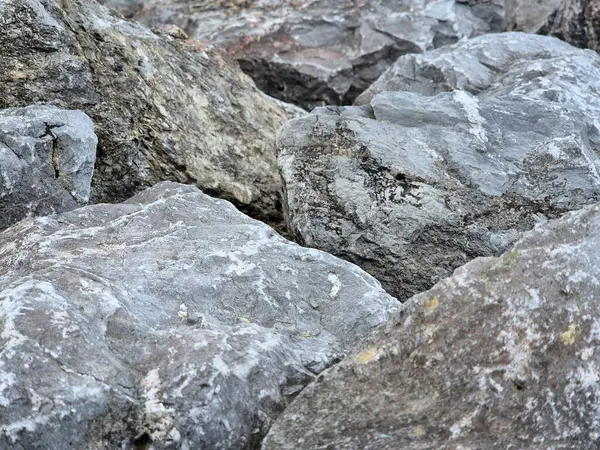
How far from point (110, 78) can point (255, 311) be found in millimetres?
1828

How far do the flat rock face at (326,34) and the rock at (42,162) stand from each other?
3.11m

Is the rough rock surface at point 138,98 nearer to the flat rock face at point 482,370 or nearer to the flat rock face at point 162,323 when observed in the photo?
the flat rock face at point 162,323

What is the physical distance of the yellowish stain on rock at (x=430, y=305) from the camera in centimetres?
232

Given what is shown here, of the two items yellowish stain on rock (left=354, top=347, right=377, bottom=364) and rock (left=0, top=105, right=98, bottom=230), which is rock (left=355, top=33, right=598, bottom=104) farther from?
yellowish stain on rock (left=354, top=347, right=377, bottom=364)

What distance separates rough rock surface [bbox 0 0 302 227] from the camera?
385cm

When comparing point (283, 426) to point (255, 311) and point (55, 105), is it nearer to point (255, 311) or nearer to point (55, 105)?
point (255, 311)

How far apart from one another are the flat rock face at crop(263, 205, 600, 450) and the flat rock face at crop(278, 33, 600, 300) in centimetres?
101

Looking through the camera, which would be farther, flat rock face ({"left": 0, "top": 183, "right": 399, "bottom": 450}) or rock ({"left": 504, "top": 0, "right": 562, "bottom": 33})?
rock ({"left": 504, "top": 0, "right": 562, "bottom": 33})

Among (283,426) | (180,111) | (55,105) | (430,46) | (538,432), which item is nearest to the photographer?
(538,432)

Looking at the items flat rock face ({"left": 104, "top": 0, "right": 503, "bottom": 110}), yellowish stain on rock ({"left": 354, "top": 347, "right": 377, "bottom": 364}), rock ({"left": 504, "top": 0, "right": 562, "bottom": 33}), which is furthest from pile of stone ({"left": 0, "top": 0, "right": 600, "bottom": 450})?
flat rock face ({"left": 104, "top": 0, "right": 503, "bottom": 110})

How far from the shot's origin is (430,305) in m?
2.33

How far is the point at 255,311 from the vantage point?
8.86 ft

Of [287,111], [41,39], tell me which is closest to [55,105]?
[41,39]

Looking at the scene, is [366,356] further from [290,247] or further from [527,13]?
[527,13]
